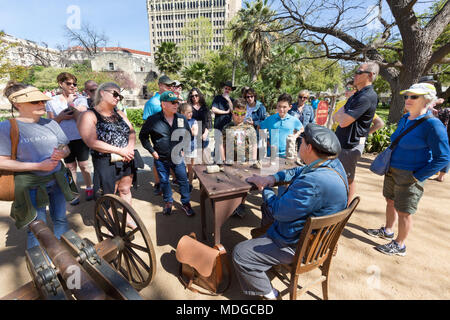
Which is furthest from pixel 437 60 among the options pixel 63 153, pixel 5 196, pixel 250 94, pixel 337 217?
pixel 5 196

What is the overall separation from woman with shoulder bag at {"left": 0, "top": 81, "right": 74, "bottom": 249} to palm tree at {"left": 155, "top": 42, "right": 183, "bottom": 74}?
114ft

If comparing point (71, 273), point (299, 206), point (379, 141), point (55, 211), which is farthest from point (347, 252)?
point (379, 141)

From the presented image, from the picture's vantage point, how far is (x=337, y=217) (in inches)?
58.7

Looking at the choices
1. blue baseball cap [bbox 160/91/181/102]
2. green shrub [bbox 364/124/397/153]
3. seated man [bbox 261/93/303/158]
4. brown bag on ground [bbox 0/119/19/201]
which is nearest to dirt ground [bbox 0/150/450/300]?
brown bag on ground [bbox 0/119/19/201]

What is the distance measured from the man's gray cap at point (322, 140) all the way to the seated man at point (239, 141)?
1.44 meters

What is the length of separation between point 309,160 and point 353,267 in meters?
1.70

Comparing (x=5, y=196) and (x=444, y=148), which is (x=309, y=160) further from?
(x=5, y=196)

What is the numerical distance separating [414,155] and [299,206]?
5.93 ft

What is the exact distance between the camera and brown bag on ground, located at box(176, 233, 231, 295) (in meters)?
1.97

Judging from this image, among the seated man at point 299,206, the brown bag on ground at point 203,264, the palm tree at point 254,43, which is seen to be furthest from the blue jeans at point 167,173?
the palm tree at point 254,43

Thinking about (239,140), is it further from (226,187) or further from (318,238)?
(318,238)

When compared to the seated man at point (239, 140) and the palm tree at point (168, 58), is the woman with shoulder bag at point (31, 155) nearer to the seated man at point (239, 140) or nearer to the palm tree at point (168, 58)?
the seated man at point (239, 140)

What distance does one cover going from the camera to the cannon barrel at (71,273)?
112 centimetres
